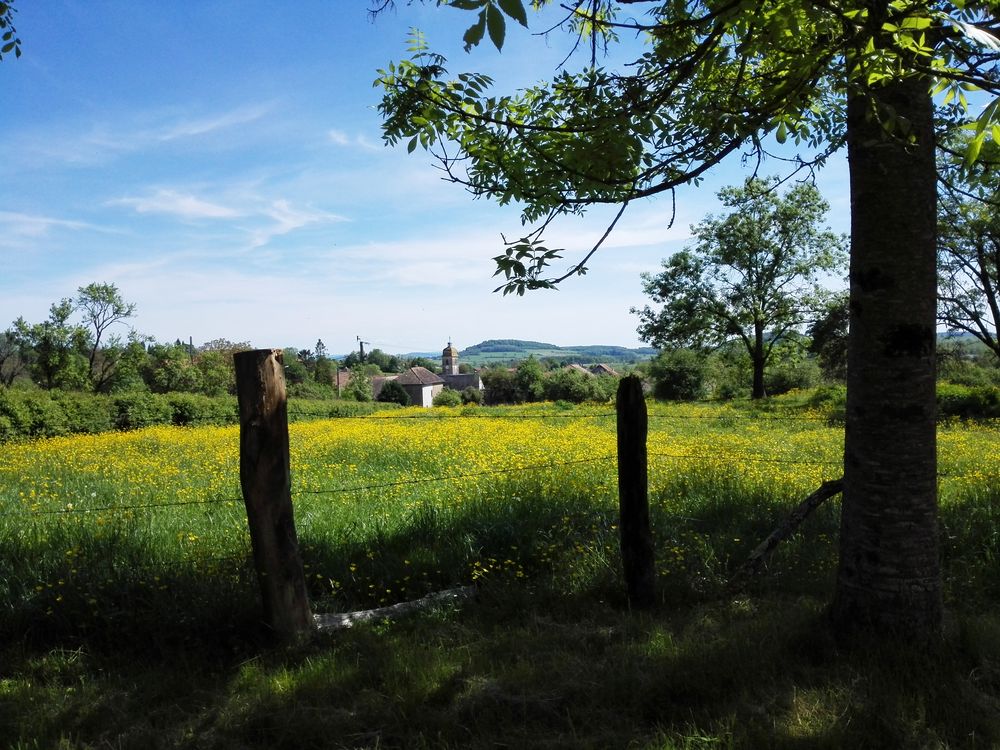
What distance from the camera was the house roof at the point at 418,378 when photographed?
110 metres

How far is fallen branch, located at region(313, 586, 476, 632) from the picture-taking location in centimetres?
433

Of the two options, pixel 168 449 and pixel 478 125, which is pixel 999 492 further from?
pixel 168 449

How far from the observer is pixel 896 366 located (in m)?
3.43

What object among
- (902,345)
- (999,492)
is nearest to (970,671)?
(902,345)

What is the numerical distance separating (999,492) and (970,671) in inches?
184

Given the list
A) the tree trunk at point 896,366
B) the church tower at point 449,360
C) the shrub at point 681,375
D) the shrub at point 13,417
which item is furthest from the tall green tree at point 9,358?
the church tower at point 449,360

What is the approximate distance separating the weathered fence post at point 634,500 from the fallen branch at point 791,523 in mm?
708

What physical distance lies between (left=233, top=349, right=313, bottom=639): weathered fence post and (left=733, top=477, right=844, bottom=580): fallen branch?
309 centimetres

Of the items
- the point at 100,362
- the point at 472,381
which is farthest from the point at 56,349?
the point at 472,381

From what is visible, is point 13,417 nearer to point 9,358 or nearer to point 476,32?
point 476,32

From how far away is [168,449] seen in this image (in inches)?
551

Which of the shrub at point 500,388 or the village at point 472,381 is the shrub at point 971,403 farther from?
the shrub at point 500,388

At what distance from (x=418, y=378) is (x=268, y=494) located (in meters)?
108

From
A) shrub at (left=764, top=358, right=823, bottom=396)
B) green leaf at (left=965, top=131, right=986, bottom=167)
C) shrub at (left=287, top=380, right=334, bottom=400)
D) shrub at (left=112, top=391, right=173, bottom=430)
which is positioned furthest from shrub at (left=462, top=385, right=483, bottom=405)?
green leaf at (left=965, top=131, right=986, bottom=167)
